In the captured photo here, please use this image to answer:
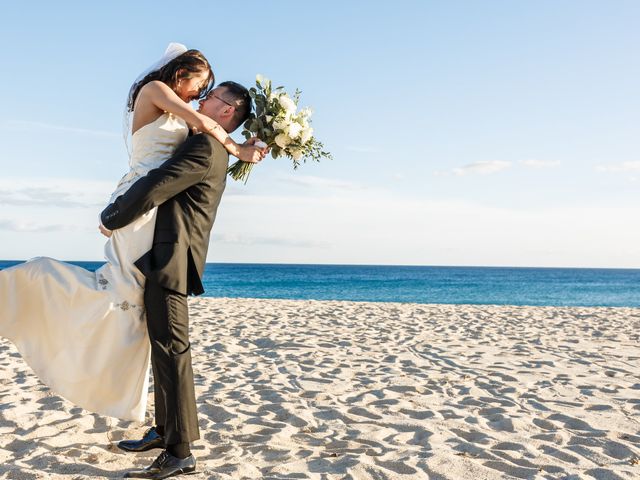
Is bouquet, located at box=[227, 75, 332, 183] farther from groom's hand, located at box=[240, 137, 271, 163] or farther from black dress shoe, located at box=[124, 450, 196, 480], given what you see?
black dress shoe, located at box=[124, 450, 196, 480]

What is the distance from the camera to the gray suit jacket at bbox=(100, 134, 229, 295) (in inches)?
113

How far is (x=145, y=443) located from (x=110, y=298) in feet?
3.12

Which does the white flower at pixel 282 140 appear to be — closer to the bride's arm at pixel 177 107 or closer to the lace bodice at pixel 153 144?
the bride's arm at pixel 177 107

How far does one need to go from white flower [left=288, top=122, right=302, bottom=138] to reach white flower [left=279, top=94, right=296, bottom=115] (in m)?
0.07

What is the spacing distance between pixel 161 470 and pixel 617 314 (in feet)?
40.3

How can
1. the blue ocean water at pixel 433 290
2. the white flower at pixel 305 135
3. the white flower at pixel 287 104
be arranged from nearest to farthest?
the white flower at pixel 287 104
the white flower at pixel 305 135
the blue ocean water at pixel 433 290

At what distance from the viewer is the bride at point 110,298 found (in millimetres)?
3061

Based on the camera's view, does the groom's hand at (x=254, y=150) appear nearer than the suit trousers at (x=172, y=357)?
No

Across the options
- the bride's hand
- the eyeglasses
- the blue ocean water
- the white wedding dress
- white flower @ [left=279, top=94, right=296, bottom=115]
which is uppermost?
white flower @ [left=279, top=94, right=296, bottom=115]

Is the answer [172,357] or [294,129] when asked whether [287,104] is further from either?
[172,357]

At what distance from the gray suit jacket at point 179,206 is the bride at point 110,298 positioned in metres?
0.08

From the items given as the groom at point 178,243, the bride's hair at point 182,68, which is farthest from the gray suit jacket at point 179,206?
the bride's hair at point 182,68

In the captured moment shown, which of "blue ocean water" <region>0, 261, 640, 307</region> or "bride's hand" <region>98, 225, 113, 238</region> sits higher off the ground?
"bride's hand" <region>98, 225, 113, 238</region>

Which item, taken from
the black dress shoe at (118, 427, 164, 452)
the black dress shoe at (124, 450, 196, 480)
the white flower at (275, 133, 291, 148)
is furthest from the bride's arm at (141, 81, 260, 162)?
the black dress shoe at (118, 427, 164, 452)
